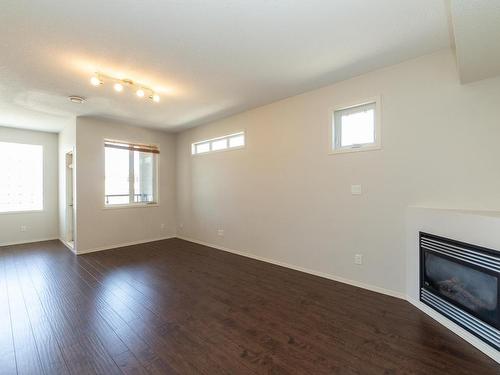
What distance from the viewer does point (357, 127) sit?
10.5 ft

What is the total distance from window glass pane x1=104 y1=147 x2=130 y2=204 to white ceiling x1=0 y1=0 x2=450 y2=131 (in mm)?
1643

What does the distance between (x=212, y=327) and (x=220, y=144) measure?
366cm

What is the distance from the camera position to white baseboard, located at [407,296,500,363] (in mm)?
1818

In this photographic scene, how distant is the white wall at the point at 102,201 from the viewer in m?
4.74

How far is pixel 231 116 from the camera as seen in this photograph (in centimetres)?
481

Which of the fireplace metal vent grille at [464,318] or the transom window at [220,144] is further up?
the transom window at [220,144]

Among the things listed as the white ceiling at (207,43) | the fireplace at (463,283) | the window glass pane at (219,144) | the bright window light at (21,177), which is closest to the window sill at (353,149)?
the white ceiling at (207,43)

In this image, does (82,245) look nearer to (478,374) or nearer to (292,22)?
(292,22)

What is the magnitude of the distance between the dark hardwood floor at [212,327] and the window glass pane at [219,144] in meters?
2.55

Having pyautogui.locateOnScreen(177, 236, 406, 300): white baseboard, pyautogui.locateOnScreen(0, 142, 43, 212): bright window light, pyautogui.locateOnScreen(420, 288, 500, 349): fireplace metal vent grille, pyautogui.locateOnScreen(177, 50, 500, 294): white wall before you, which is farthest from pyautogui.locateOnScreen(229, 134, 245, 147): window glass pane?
pyautogui.locateOnScreen(0, 142, 43, 212): bright window light

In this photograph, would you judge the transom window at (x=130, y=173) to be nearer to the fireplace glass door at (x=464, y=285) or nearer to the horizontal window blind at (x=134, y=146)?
the horizontal window blind at (x=134, y=146)

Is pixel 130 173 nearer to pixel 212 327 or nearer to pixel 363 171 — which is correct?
pixel 212 327

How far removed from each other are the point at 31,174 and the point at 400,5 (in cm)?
744

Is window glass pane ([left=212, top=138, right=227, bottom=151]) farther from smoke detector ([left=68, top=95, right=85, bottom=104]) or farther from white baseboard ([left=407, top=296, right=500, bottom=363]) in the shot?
white baseboard ([left=407, top=296, right=500, bottom=363])
